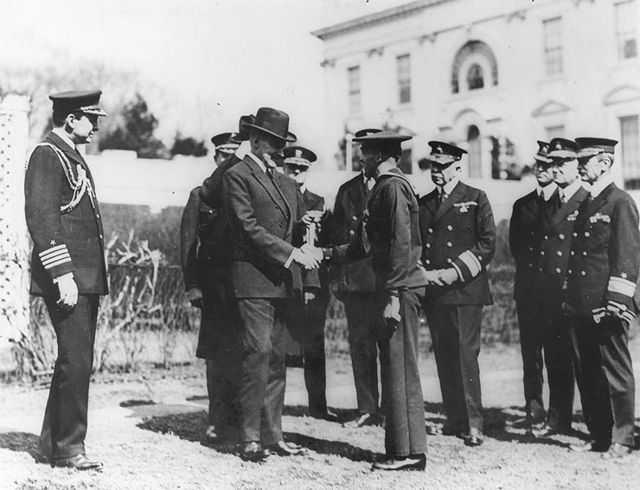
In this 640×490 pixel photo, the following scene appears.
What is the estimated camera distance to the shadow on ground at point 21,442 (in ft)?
13.3

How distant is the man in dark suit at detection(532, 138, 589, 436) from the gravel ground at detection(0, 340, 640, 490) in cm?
23

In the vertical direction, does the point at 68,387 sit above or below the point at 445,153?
below

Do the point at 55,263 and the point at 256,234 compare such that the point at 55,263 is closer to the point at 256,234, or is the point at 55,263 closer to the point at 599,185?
the point at 256,234

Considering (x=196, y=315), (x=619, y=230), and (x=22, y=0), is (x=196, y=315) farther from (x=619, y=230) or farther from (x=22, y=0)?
(x=619, y=230)

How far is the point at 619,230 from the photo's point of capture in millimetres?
4305

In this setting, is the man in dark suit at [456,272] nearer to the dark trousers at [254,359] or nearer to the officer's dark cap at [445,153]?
the officer's dark cap at [445,153]

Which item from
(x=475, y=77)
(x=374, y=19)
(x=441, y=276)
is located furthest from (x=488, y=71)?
(x=441, y=276)

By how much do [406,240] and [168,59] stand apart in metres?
2.27

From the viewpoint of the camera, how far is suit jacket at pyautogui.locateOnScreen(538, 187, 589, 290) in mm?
4719

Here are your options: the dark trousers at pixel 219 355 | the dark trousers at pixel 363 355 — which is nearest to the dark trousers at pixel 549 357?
the dark trousers at pixel 363 355

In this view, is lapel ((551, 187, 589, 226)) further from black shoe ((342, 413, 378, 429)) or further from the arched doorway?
black shoe ((342, 413, 378, 429))

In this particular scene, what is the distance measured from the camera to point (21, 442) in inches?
165

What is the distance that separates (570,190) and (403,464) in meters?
2.09

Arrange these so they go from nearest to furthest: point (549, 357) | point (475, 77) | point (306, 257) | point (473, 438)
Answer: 1. point (306, 257)
2. point (473, 438)
3. point (549, 357)
4. point (475, 77)
